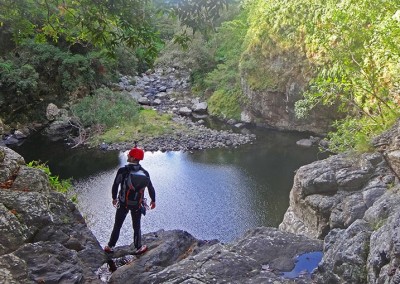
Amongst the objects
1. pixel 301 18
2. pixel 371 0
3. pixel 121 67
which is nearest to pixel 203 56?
pixel 121 67

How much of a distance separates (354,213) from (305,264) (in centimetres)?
259

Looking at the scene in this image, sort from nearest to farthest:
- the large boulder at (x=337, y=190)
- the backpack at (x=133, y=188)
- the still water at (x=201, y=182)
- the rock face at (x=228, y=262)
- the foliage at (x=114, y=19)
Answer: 1. the foliage at (x=114, y=19)
2. the rock face at (x=228, y=262)
3. the backpack at (x=133, y=188)
4. the large boulder at (x=337, y=190)
5. the still water at (x=201, y=182)

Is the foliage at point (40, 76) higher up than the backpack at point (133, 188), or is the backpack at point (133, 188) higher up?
the foliage at point (40, 76)

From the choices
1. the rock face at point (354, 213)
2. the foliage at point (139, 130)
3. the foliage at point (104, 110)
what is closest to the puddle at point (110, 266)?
the rock face at point (354, 213)

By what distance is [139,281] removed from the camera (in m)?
6.03

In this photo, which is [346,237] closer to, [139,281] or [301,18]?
[139,281]

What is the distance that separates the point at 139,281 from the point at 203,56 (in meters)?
30.7

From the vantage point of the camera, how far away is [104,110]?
28219 mm

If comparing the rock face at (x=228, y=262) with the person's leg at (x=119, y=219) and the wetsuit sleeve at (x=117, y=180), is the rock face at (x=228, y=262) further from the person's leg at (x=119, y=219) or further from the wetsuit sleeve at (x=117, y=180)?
the wetsuit sleeve at (x=117, y=180)

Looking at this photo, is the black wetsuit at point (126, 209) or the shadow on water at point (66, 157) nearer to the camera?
the black wetsuit at point (126, 209)

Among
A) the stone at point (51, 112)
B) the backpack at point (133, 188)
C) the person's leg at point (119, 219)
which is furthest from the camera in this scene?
the stone at point (51, 112)

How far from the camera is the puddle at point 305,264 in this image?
18.7 feet

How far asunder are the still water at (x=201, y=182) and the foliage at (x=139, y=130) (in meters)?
1.73

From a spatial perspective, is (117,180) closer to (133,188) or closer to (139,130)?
(133,188)
